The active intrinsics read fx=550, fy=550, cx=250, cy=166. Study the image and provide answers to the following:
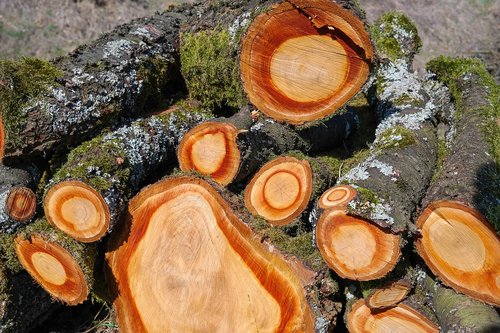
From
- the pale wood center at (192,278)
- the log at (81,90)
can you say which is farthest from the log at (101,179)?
the pale wood center at (192,278)

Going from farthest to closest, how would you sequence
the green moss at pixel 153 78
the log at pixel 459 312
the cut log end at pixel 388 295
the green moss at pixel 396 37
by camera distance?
the green moss at pixel 396 37 < the green moss at pixel 153 78 < the cut log end at pixel 388 295 < the log at pixel 459 312

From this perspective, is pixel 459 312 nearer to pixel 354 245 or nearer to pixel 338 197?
pixel 354 245

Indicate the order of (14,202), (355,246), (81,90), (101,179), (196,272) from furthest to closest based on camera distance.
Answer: (81,90), (14,202), (101,179), (196,272), (355,246)

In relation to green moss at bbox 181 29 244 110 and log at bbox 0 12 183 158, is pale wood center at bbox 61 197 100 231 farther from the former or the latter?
green moss at bbox 181 29 244 110

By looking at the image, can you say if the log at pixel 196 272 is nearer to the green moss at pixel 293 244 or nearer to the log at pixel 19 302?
the green moss at pixel 293 244

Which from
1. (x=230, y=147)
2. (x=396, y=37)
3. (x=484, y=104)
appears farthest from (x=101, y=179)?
(x=396, y=37)
